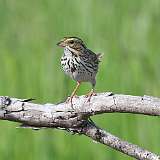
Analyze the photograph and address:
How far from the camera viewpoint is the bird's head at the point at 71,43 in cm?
394

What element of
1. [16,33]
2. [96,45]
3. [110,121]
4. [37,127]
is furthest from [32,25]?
[37,127]

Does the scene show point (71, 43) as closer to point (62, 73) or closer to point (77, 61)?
point (77, 61)

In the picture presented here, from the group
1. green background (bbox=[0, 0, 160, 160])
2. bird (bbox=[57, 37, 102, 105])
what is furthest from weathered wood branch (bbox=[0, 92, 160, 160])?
green background (bbox=[0, 0, 160, 160])

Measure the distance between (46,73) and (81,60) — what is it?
38.7 inches

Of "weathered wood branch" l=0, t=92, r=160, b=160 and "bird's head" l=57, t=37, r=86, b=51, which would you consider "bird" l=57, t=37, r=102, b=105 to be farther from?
"weathered wood branch" l=0, t=92, r=160, b=160

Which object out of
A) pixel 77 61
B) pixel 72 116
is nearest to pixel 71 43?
pixel 77 61

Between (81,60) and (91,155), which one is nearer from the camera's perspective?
(81,60)

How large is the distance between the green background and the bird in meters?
0.63

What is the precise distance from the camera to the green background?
4891 mm

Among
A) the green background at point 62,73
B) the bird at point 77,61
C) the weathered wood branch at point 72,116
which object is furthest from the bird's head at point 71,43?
the weathered wood branch at point 72,116

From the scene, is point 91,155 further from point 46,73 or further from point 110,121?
point 46,73

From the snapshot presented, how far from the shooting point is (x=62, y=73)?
5.22 metres

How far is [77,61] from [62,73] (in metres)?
1.01

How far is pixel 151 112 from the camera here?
2.70m
